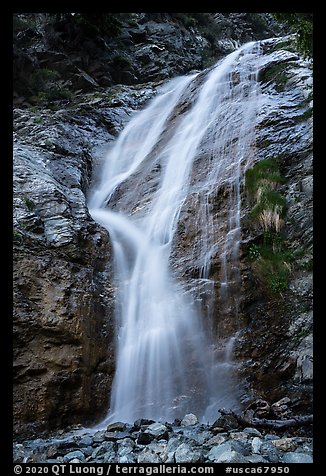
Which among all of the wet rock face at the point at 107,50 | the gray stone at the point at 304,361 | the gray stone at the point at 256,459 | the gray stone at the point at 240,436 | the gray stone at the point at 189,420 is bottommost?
the gray stone at the point at 189,420

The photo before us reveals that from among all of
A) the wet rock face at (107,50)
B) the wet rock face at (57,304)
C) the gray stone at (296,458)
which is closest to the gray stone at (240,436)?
the gray stone at (296,458)

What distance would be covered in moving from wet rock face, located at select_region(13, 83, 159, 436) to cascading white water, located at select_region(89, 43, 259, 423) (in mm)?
327

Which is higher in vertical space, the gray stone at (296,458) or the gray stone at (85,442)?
the gray stone at (296,458)

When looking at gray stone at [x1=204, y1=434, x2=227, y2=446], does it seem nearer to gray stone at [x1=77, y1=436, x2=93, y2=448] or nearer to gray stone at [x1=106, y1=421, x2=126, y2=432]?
gray stone at [x1=106, y1=421, x2=126, y2=432]

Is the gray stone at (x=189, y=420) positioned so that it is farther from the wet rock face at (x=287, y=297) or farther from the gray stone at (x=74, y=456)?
the gray stone at (x=74, y=456)

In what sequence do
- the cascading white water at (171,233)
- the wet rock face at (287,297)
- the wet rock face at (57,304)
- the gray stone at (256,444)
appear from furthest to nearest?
the cascading white water at (171,233), the wet rock face at (57,304), the wet rock face at (287,297), the gray stone at (256,444)

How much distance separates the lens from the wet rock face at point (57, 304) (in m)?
5.96

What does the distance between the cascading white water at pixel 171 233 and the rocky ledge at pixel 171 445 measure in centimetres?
60

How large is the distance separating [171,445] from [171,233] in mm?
4370

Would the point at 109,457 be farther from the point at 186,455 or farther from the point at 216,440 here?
the point at 216,440

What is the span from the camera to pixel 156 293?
7.43m

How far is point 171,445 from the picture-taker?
15.1ft
